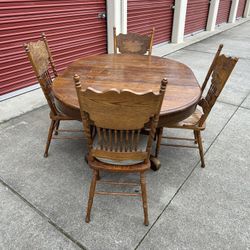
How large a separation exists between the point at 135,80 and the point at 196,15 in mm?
6770

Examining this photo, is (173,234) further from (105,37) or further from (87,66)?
(105,37)

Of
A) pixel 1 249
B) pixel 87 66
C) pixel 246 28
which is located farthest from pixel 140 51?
pixel 246 28

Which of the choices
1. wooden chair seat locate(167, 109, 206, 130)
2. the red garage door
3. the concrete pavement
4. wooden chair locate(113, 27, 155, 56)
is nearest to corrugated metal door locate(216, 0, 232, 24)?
the red garage door

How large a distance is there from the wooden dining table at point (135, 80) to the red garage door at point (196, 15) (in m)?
5.34

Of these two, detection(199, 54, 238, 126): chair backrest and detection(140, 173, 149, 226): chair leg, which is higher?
detection(199, 54, 238, 126): chair backrest

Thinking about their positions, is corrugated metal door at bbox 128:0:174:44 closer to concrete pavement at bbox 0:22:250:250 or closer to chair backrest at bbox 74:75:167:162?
concrete pavement at bbox 0:22:250:250

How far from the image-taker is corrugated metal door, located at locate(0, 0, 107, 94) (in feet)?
10.7

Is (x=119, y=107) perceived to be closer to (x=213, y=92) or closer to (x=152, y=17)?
(x=213, y=92)

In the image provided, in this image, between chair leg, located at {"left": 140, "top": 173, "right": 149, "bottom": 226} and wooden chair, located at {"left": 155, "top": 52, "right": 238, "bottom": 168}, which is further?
wooden chair, located at {"left": 155, "top": 52, "right": 238, "bottom": 168}

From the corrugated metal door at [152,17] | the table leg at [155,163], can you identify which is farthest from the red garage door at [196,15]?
the table leg at [155,163]

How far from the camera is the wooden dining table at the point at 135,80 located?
173 cm

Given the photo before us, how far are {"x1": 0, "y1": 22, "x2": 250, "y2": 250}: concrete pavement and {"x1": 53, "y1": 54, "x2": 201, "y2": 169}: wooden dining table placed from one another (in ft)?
2.18

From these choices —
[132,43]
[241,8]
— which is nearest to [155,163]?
[132,43]

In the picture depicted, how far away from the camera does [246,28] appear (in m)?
9.95
